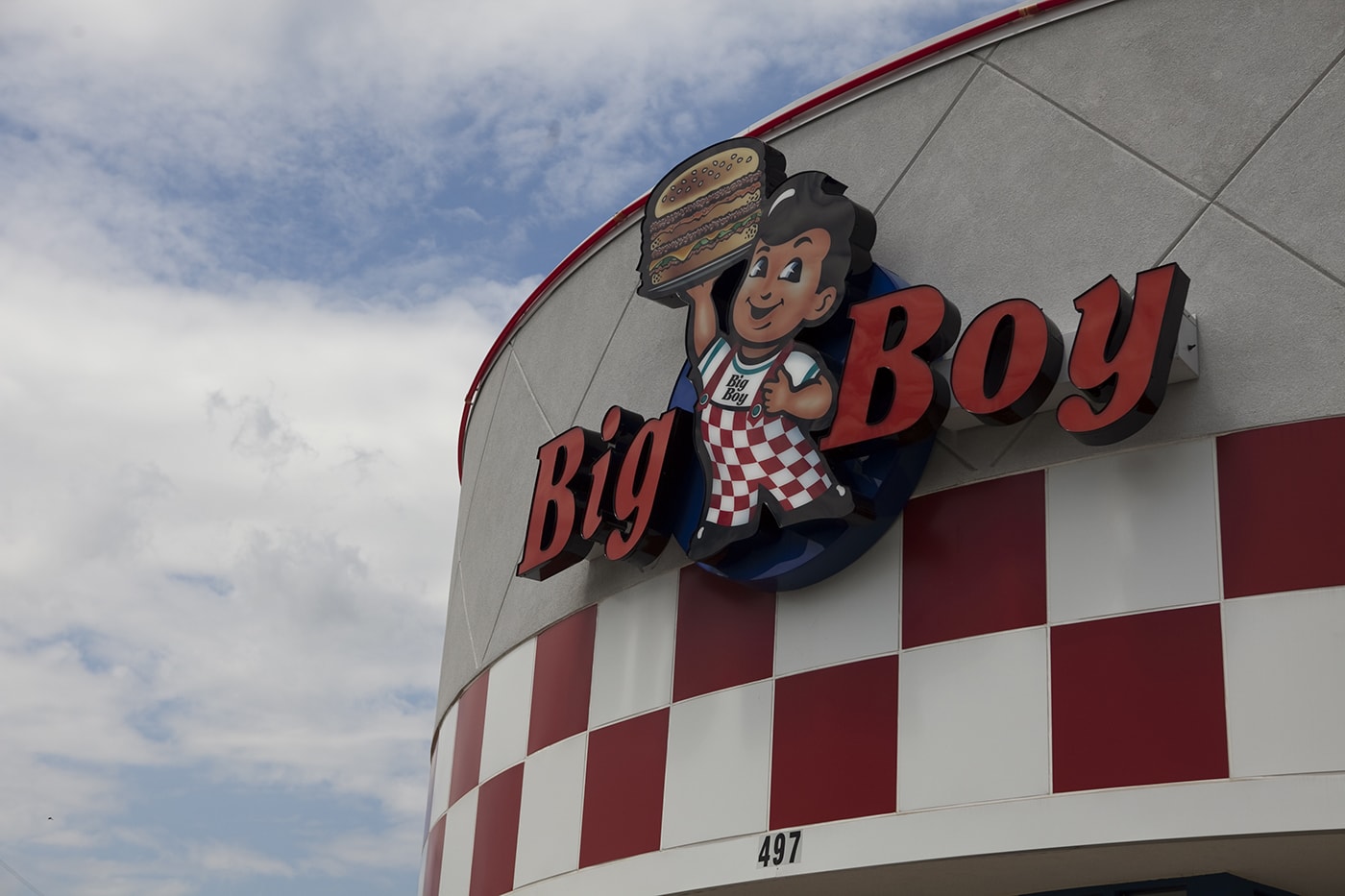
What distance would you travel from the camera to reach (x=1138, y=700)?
302 inches

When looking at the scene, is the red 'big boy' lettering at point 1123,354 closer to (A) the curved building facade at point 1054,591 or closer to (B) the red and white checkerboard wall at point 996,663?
(A) the curved building facade at point 1054,591

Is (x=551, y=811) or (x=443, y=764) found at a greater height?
(x=443, y=764)

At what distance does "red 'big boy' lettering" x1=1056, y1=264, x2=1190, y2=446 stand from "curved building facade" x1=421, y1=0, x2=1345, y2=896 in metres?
0.10

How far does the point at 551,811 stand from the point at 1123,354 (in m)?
5.35

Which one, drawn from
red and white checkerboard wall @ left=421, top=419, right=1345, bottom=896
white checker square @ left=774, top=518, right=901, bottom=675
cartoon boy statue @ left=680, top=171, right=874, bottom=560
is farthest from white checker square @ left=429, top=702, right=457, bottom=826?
white checker square @ left=774, top=518, right=901, bottom=675

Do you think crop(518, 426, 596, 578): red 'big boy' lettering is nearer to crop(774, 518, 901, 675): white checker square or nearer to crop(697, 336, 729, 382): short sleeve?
crop(697, 336, 729, 382): short sleeve

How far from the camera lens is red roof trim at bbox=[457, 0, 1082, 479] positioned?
9461 mm

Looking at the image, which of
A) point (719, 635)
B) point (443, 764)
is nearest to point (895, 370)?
point (719, 635)

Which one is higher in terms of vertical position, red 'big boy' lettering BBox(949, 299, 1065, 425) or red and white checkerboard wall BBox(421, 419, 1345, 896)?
red 'big boy' lettering BBox(949, 299, 1065, 425)

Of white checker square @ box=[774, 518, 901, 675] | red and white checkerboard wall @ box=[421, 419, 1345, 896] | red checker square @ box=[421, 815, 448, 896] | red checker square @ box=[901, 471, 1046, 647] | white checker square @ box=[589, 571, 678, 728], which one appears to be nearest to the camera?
red and white checkerboard wall @ box=[421, 419, 1345, 896]

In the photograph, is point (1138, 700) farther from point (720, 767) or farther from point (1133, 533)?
point (720, 767)

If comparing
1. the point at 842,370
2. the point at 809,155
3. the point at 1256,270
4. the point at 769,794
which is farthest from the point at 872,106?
the point at 769,794

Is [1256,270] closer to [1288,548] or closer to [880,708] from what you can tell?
[1288,548]

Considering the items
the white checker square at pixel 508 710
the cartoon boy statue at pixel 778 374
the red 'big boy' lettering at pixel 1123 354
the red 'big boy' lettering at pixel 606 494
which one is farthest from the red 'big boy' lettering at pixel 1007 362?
the white checker square at pixel 508 710
